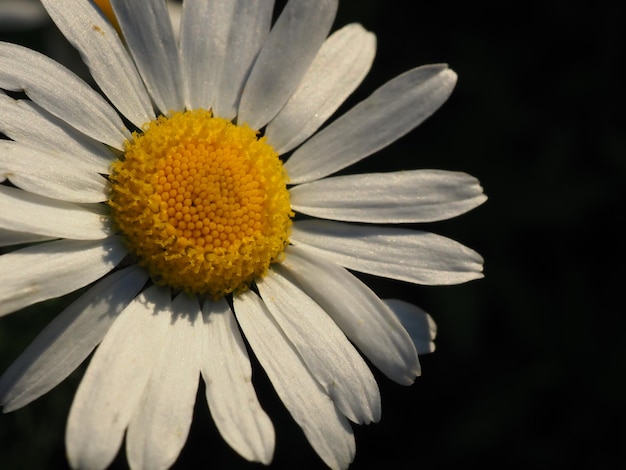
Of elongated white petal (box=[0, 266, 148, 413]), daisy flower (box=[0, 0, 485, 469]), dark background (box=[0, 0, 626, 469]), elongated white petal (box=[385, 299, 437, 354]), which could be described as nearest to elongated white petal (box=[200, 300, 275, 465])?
daisy flower (box=[0, 0, 485, 469])

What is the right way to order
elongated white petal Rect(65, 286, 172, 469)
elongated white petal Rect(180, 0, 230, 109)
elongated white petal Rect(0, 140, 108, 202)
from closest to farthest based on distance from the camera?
elongated white petal Rect(65, 286, 172, 469) < elongated white petal Rect(0, 140, 108, 202) < elongated white petal Rect(180, 0, 230, 109)

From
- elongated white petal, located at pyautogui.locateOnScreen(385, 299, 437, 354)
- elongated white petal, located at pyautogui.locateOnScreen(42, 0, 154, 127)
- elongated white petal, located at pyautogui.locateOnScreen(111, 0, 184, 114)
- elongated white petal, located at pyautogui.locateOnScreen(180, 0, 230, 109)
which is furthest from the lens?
elongated white petal, located at pyautogui.locateOnScreen(385, 299, 437, 354)

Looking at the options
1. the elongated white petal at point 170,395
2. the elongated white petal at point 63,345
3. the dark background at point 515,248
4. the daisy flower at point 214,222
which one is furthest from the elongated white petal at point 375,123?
the dark background at point 515,248

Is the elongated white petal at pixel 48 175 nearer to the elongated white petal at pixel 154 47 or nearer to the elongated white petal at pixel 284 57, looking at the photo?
the elongated white petal at pixel 154 47

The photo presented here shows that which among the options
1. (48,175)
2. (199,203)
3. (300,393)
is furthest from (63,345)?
(300,393)

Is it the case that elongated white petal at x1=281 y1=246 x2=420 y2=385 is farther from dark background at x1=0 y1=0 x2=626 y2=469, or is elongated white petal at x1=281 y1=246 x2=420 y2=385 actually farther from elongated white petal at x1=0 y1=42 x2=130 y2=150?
dark background at x1=0 y1=0 x2=626 y2=469

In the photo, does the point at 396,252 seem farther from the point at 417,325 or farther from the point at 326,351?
the point at 326,351
